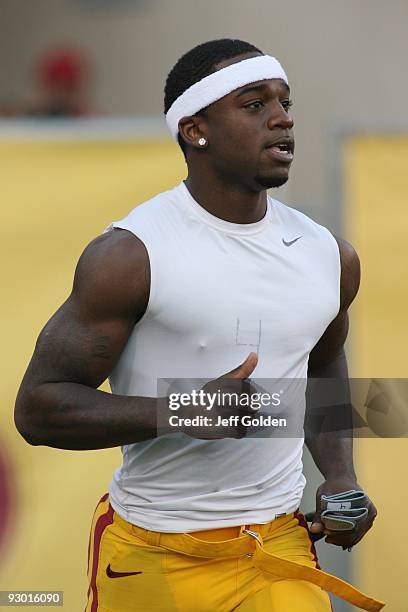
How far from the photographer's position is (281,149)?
140 inches

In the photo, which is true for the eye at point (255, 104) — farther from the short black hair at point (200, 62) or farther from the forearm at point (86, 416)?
the forearm at point (86, 416)

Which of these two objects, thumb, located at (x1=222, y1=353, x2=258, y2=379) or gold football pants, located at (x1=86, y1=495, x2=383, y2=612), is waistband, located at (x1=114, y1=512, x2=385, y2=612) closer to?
gold football pants, located at (x1=86, y1=495, x2=383, y2=612)

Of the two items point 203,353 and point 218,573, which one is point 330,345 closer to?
point 203,353

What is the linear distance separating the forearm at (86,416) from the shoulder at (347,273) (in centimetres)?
73

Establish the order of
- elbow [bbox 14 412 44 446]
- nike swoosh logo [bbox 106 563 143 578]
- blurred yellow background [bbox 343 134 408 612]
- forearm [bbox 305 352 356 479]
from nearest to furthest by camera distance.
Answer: elbow [bbox 14 412 44 446] < nike swoosh logo [bbox 106 563 143 578] < forearm [bbox 305 352 356 479] < blurred yellow background [bbox 343 134 408 612]

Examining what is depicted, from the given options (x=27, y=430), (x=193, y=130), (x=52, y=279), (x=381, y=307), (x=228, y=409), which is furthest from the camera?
(x=381, y=307)

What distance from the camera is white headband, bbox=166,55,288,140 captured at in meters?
3.60

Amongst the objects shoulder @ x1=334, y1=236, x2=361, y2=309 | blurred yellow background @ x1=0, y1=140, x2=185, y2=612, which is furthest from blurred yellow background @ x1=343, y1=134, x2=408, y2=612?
shoulder @ x1=334, y1=236, x2=361, y2=309

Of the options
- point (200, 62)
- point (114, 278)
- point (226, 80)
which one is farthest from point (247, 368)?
point (200, 62)

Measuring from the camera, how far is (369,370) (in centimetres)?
488

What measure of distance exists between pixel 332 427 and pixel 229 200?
77 cm

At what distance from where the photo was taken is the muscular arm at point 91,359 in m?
3.35

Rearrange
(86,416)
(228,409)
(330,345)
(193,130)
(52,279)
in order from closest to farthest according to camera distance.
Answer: (228,409) < (86,416) < (193,130) < (330,345) < (52,279)

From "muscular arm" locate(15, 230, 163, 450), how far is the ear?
389 millimetres
